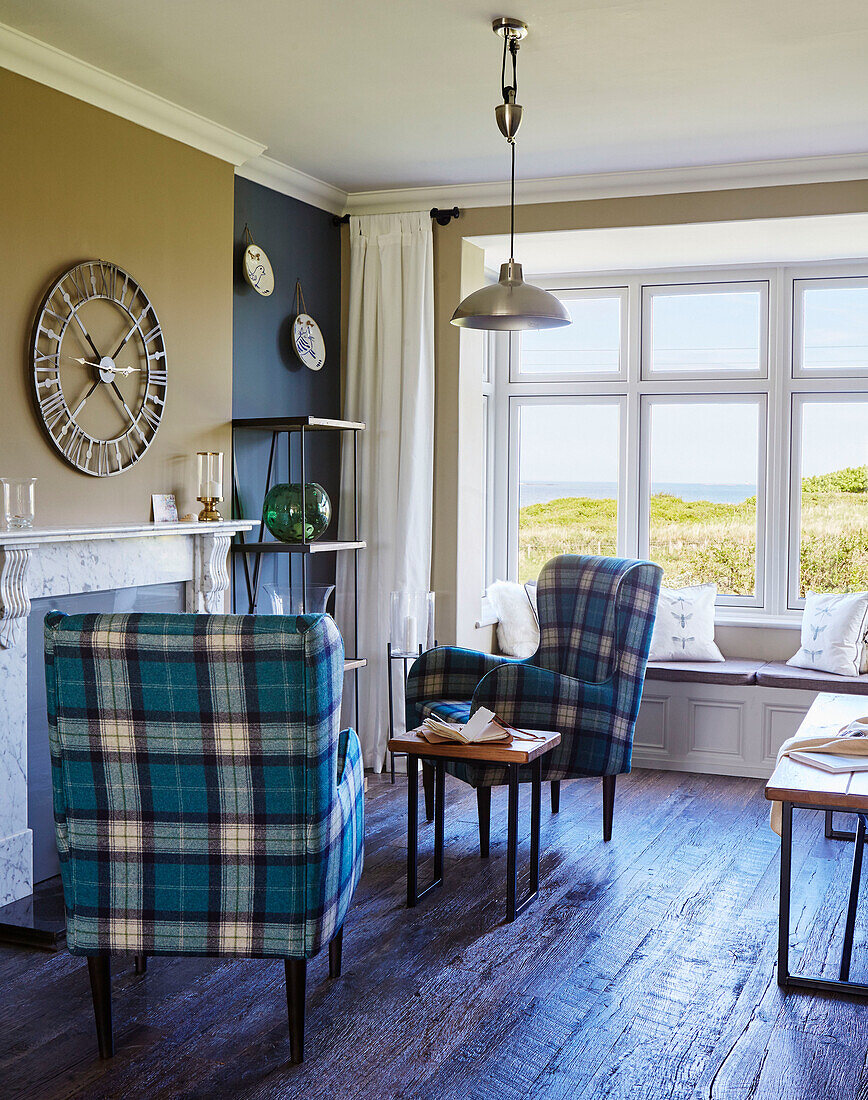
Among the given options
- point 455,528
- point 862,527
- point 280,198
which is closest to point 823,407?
point 862,527

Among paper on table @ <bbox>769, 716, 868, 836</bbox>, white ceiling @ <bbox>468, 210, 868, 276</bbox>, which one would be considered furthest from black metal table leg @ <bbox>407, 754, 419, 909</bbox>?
white ceiling @ <bbox>468, 210, 868, 276</bbox>

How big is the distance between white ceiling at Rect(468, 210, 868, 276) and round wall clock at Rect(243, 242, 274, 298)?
1079mm

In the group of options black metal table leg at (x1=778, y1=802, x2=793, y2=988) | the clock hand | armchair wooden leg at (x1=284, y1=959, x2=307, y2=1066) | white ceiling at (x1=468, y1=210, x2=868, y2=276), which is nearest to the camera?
armchair wooden leg at (x1=284, y1=959, x2=307, y2=1066)

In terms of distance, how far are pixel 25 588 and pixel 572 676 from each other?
7.14 feet

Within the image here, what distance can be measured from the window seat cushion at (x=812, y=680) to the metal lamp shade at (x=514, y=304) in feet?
8.17

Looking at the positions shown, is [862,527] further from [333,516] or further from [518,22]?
[518,22]

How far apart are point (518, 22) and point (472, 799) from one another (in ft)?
9.99

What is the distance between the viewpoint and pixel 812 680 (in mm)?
5148

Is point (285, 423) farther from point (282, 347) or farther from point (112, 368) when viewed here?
point (112, 368)

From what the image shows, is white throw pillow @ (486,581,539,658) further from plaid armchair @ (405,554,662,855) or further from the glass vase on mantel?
plaid armchair @ (405,554,662,855)

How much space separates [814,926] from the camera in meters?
3.32

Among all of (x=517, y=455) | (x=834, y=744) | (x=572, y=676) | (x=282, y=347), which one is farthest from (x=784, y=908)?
(x=517, y=455)

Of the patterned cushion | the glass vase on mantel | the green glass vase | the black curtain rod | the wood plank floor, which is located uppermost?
the black curtain rod

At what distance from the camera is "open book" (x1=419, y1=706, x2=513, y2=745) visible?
340 centimetres
